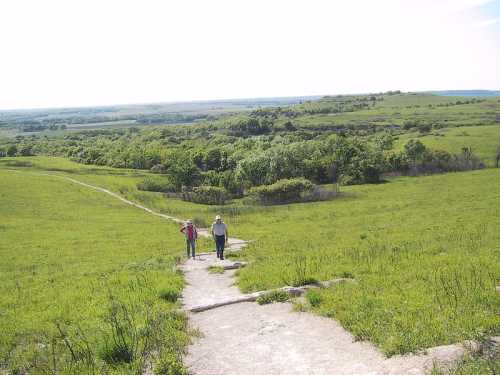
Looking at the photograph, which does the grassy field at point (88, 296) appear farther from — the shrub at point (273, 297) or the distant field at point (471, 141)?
the distant field at point (471, 141)

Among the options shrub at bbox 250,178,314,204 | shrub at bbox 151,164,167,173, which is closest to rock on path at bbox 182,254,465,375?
shrub at bbox 250,178,314,204

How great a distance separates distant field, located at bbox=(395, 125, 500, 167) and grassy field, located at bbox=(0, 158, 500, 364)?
238 feet

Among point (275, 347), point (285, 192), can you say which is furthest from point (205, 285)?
point (285, 192)

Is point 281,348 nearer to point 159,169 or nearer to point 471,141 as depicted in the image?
point 159,169

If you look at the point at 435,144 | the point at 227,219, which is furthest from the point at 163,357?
the point at 435,144

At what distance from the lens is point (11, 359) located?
1176 cm

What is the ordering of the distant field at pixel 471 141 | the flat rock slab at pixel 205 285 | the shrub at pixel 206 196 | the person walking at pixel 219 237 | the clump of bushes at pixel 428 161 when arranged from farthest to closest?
the distant field at pixel 471 141 → the clump of bushes at pixel 428 161 → the shrub at pixel 206 196 → the person walking at pixel 219 237 → the flat rock slab at pixel 205 285

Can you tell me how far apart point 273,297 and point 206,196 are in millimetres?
63804

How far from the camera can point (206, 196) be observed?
78500mm

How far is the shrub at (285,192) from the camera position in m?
73.5

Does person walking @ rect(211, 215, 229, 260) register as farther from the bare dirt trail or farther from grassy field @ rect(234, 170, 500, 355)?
the bare dirt trail

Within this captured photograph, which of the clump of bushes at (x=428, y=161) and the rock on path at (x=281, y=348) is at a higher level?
the rock on path at (x=281, y=348)

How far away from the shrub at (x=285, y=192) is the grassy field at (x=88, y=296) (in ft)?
94.3

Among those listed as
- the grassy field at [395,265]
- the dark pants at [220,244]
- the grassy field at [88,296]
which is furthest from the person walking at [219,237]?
the grassy field at [88,296]
